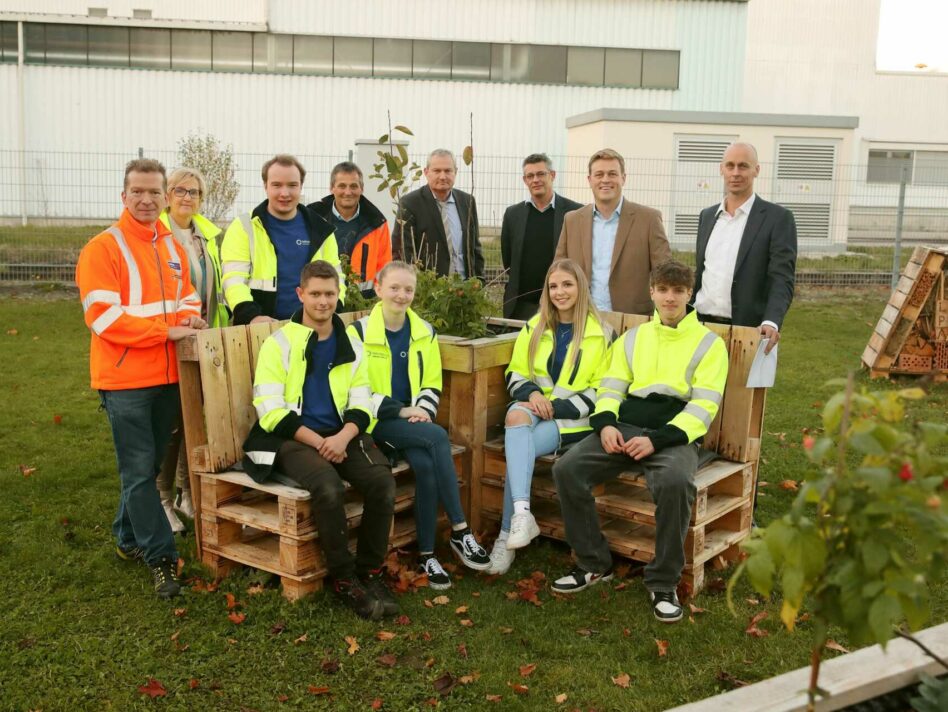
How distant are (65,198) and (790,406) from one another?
11.6m

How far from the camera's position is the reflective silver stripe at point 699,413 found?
15.7 feet

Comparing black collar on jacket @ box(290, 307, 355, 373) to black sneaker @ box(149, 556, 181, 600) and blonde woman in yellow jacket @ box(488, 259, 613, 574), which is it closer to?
blonde woman in yellow jacket @ box(488, 259, 613, 574)

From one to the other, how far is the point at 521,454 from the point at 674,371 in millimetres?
914

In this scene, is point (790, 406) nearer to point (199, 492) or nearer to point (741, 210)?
point (741, 210)

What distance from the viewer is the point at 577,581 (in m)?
4.75

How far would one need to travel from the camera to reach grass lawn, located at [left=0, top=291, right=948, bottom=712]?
3766mm

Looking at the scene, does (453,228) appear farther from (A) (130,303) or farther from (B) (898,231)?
(B) (898,231)

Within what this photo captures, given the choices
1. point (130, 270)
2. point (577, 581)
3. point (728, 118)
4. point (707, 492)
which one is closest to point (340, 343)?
point (130, 270)

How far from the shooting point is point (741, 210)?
5.54 m

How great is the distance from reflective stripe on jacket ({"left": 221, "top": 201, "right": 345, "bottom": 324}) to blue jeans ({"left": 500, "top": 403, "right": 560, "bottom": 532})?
149 cm

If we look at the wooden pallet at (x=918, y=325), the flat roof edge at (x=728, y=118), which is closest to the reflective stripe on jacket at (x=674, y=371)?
the wooden pallet at (x=918, y=325)

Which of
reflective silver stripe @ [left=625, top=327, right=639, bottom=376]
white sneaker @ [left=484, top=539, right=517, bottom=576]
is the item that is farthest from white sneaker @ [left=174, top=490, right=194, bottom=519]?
reflective silver stripe @ [left=625, top=327, right=639, bottom=376]

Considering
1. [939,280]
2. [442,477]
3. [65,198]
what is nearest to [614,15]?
[65,198]

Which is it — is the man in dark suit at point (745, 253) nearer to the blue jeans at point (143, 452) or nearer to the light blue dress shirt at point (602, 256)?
the light blue dress shirt at point (602, 256)
